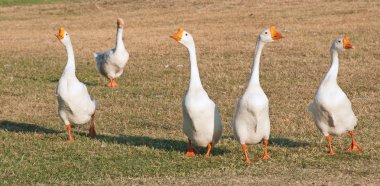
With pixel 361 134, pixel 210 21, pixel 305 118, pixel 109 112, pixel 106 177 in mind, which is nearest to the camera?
pixel 106 177

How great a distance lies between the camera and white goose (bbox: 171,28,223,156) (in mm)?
9602

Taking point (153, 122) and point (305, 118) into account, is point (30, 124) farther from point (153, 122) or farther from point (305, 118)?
point (305, 118)

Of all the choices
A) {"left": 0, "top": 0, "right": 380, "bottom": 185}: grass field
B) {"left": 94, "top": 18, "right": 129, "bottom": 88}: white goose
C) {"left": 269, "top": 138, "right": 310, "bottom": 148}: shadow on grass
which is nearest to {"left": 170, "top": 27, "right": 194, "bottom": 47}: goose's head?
{"left": 0, "top": 0, "right": 380, "bottom": 185}: grass field

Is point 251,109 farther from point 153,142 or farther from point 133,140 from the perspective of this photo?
point 133,140

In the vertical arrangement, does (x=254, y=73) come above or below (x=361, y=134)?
above

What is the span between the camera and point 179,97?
15.2m

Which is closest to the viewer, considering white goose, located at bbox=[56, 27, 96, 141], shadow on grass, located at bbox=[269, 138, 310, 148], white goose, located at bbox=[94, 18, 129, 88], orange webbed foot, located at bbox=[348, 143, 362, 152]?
orange webbed foot, located at bbox=[348, 143, 362, 152]

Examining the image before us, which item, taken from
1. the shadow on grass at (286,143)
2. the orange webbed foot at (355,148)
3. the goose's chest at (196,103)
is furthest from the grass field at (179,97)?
the goose's chest at (196,103)

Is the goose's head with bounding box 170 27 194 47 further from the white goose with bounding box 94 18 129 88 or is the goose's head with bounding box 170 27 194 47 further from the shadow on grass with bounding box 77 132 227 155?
the white goose with bounding box 94 18 129 88

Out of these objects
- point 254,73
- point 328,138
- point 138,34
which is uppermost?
point 254,73

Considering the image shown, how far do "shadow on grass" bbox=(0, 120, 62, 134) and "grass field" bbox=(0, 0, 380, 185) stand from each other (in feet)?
0.05

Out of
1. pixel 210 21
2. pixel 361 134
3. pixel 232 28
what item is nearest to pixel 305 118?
pixel 361 134

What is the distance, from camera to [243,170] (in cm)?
907

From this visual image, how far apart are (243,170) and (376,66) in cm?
1029
